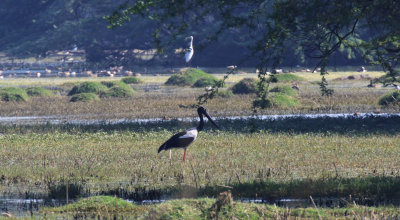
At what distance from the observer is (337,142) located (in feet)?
56.0

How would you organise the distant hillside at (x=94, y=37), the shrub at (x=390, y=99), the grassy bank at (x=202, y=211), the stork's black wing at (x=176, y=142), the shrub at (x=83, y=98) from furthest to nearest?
the distant hillside at (x=94, y=37), the shrub at (x=83, y=98), the shrub at (x=390, y=99), the stork's black wing at (x=176, y=142), the grassy bank at (x=202, y=211)

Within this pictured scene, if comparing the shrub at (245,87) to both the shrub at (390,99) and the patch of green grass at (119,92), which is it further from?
the shrub at (390,99)

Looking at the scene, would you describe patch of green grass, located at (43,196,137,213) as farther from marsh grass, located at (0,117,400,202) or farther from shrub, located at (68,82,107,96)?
shrub, located at (68,82,107,96)

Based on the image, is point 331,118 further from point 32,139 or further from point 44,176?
point 44,176

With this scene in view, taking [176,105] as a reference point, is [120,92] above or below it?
above

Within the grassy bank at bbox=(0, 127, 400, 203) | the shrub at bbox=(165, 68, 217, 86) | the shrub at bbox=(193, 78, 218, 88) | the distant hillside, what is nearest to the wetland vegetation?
the grassy bank at bbox=(0, 127, 400, 203)

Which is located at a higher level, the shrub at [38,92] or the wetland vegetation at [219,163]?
the shrub at [38,92]

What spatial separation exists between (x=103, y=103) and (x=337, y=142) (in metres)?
16.2

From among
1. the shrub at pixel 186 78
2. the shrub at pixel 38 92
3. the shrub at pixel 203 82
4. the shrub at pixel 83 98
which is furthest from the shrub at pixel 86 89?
the shrub at pixel 186 78

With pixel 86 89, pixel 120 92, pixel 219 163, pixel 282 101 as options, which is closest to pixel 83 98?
pixel 120 92

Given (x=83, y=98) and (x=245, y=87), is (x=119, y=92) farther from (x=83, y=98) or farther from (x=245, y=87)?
(x=245, y=87)

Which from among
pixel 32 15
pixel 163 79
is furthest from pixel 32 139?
pixel 32 15

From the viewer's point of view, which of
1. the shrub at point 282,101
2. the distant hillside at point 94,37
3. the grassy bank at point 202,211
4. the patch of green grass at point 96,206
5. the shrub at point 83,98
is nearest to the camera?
the grassy bank at point 202,211

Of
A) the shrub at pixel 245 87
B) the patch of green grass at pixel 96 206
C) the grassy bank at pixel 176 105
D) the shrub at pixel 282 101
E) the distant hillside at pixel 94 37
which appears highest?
the distant hillside at pixel 94 37
